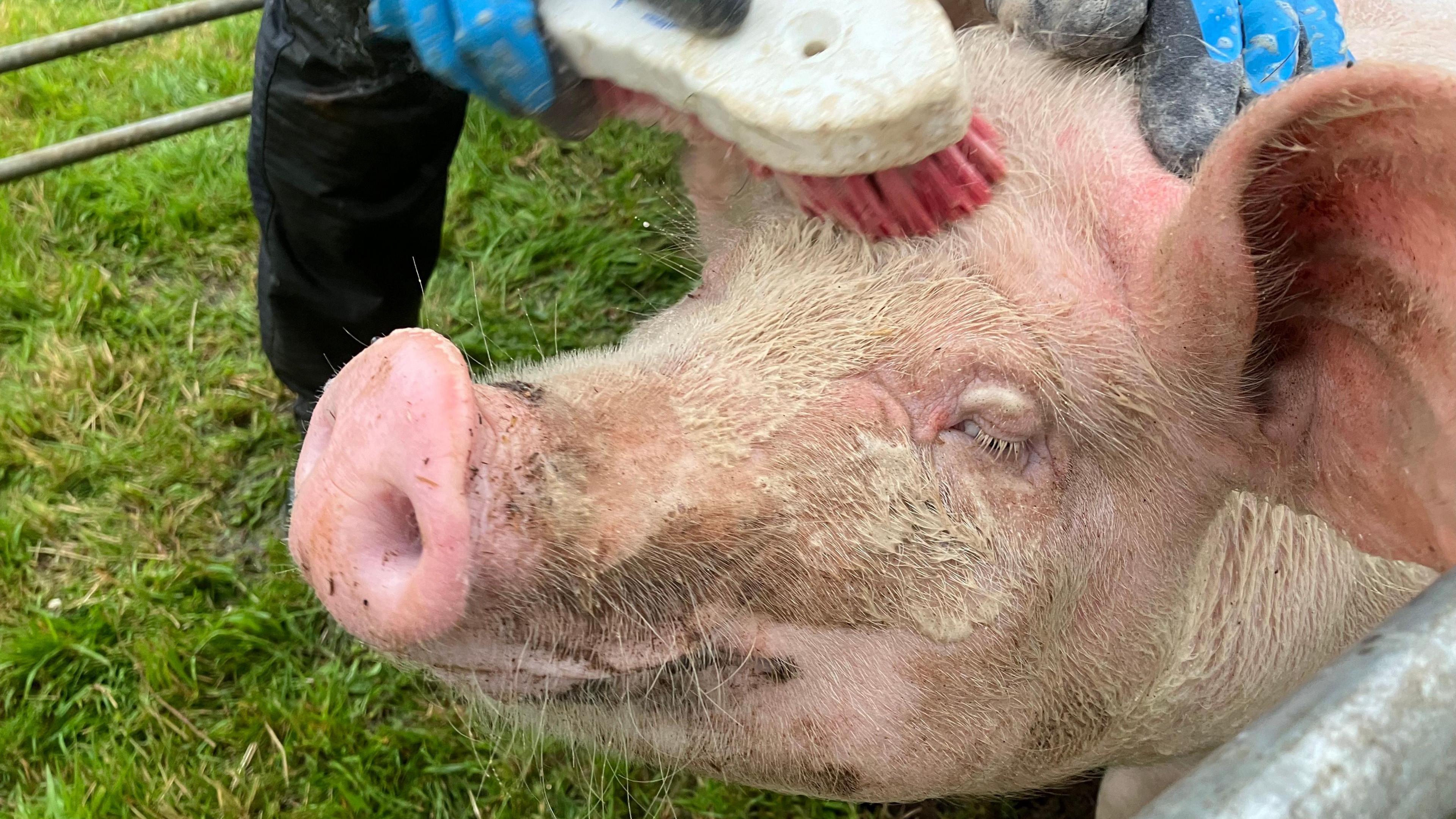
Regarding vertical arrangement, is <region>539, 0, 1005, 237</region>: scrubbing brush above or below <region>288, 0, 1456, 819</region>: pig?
above

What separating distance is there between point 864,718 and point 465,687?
2.10 feet

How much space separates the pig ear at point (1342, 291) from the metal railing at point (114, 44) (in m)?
3.23

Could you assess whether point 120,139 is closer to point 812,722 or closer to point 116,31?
point 116,31

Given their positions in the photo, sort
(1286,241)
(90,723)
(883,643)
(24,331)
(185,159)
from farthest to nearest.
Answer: (185,159), (24,331), (90,723), (883,643), (1286,241)

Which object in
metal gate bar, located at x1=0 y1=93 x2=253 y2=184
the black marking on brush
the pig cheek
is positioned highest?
the black marking on brush

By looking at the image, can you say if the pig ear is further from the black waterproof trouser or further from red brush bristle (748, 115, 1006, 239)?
the black waterproof trouser

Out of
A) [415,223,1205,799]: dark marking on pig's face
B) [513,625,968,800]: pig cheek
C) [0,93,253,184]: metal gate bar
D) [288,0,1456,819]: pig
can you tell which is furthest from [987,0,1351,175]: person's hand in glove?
[0,93,253,184]: metal gate bar

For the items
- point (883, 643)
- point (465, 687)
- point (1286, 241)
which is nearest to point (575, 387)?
point (465, 687)

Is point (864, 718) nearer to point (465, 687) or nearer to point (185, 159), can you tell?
point (465, 687)

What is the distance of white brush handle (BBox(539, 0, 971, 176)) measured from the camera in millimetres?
1400

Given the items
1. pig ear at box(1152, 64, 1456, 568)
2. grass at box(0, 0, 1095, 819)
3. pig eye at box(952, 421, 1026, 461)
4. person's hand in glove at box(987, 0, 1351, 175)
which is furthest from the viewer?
grass at box(0, 0, 1095, 819)

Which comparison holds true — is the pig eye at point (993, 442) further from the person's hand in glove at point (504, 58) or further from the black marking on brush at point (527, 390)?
the person's hand in glove at point (504, 58)

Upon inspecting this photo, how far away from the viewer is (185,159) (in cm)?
480

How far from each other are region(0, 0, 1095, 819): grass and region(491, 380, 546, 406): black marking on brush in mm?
454
